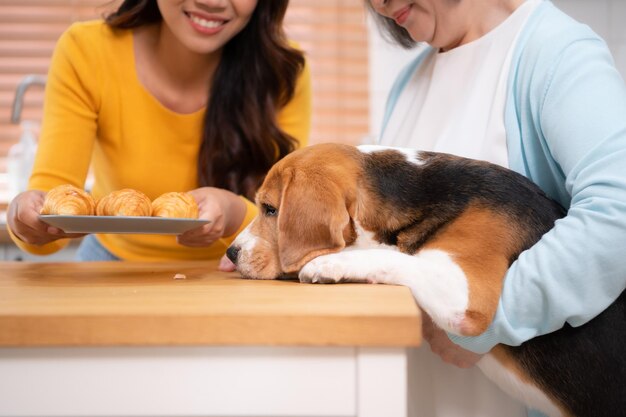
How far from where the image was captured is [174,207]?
1.34 meters

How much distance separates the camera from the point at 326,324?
786mm

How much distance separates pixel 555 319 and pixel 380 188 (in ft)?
1.25

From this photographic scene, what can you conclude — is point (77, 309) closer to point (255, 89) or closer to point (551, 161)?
point (551, 161)

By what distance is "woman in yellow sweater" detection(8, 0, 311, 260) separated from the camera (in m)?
1.95

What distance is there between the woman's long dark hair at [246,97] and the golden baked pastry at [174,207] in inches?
25.7

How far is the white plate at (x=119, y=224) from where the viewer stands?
1.15m

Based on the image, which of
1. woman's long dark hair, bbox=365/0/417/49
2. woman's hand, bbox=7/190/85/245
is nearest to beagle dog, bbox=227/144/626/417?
woman's hand, bbox=7/190/85/245

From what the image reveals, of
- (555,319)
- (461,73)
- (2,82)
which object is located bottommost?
(2,82)

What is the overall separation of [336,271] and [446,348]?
257 millimetres

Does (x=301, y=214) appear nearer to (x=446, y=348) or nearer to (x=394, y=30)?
(x=446, y=348)

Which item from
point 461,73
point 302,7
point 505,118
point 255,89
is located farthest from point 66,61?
point 302,7

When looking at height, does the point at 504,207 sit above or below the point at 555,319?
above

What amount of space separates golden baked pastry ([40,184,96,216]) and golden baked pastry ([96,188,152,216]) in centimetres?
3

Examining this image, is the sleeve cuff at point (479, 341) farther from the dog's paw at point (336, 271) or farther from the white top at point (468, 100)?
the white top at point (468, 100)
